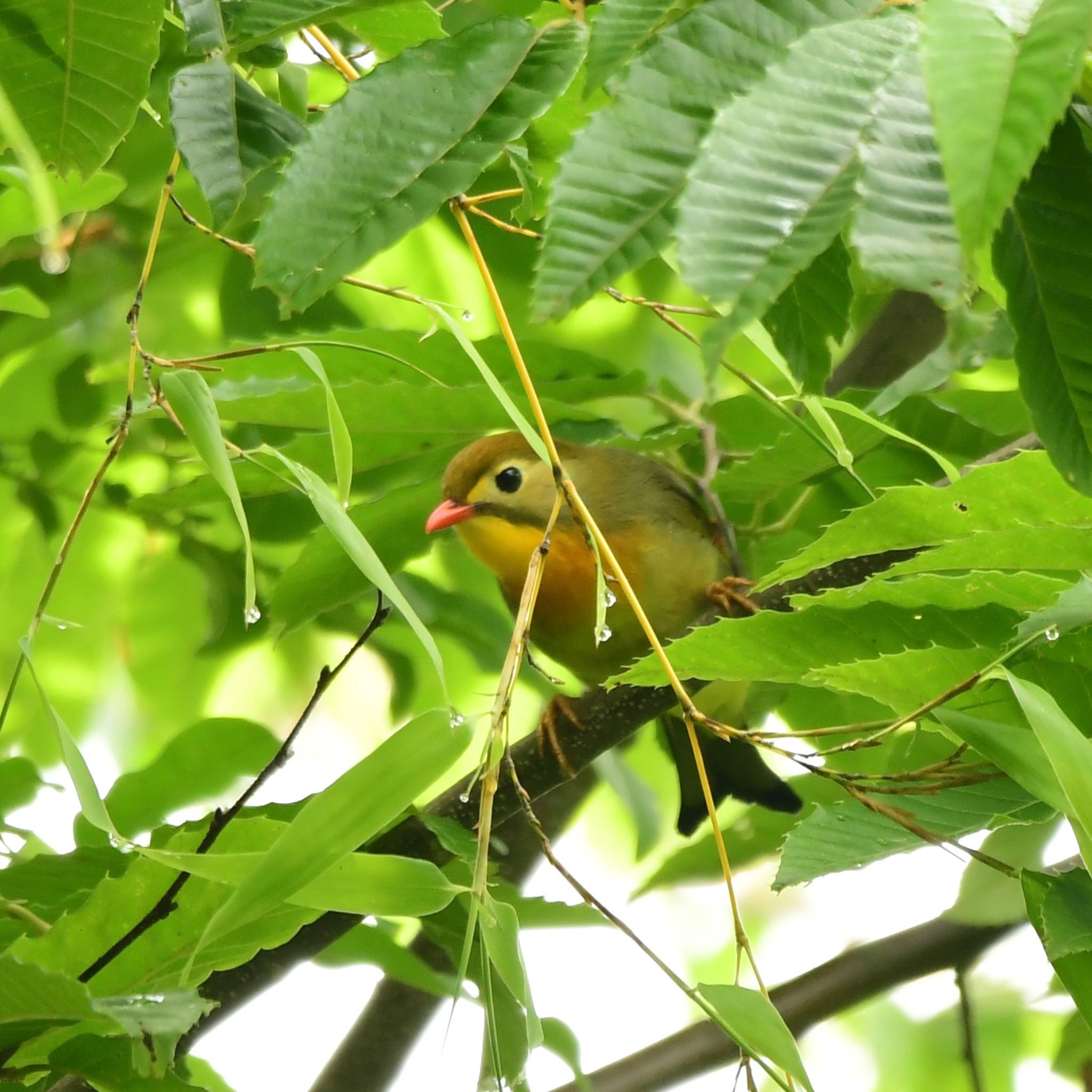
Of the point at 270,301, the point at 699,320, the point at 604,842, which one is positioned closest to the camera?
the point at 270,301

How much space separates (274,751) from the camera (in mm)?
1710

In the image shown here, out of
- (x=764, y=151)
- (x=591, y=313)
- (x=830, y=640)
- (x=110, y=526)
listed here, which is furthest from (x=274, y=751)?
(x=764, y=151)

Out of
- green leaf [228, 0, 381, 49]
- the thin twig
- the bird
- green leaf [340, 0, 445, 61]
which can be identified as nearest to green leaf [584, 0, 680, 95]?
green leaf [228, 0, 381, 49]

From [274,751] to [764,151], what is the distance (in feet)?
4.11

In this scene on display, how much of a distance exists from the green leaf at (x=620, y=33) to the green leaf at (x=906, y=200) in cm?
17

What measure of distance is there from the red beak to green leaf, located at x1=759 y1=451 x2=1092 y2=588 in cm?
98

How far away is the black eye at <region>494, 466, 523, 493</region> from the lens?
2.48 metres

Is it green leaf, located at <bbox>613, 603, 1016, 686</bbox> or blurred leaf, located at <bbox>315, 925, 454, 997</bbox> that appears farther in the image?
blurred leaf, located at <bbox>315, 925, 454, 997</bbox>

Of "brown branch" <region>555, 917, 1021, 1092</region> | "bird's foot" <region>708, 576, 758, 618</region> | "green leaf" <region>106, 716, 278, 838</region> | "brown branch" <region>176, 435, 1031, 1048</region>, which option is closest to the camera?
"brown branch" <region>176, 435, 1031, 1048</region>

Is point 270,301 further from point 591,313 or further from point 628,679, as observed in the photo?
point 628,679

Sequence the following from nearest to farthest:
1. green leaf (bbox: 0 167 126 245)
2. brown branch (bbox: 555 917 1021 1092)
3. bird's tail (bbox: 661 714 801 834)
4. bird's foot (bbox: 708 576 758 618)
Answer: green leaf (bbox: 0 167 126 245) → brown branch (bbox: 555 917 1021 1092) → bird's foot (bbox: 708 576 758 618) → bird's tail (bbox: 661 714 801 834)

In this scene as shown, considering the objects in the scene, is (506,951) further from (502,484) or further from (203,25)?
(502,484)

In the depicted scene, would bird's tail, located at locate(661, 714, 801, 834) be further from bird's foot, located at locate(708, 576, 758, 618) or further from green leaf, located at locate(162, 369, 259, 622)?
green leaf, located at locate(162, 369, 259, 622)

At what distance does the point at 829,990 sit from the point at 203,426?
1.51m
